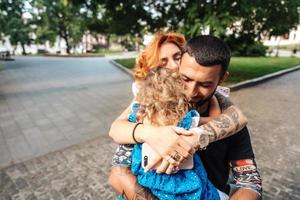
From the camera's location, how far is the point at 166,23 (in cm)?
1330

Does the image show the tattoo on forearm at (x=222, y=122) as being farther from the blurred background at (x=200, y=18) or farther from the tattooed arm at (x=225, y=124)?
the blurred background at (x=200, y=18)

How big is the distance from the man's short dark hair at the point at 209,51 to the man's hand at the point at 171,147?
50 cm

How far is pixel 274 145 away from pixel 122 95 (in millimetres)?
6043

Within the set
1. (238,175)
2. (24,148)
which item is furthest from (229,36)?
(238,175)

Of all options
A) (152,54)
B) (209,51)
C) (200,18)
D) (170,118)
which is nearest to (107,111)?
(200,18)

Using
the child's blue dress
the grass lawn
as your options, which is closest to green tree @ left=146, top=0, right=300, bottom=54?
the grass lawn

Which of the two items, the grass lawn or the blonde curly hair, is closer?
the blonde curly hair

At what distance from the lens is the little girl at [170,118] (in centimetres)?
147

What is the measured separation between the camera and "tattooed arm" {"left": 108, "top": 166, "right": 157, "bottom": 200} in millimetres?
1629

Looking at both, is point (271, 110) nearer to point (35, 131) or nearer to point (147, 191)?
point (35, 131)

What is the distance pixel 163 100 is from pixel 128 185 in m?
0.61

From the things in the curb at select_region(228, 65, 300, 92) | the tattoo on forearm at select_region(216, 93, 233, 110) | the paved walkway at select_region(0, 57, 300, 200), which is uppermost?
the tattoo on forearm at select_region(216, 93, 233, 110)

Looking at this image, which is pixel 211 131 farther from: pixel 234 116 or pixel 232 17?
pixel 232 17

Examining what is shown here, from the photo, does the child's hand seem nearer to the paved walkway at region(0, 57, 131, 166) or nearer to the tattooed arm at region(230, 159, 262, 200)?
the tattooed arm at region(230, 159, 262, 200)
